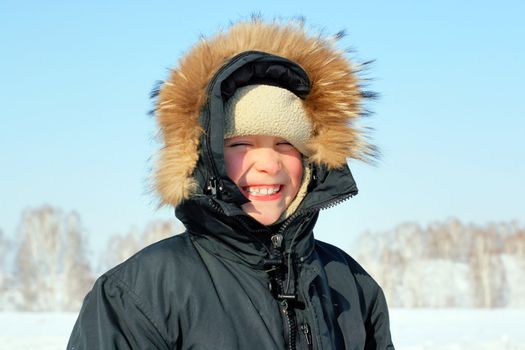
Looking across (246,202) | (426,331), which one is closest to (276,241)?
(246,202)

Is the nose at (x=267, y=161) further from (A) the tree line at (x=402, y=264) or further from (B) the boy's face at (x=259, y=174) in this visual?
(A) the tree line at (x=402, y=264)

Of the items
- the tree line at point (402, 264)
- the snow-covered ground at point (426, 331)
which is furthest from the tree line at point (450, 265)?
the snow-covered ground at point (426, 331)

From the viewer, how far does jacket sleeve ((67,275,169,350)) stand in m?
2.06

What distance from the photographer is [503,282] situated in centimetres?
4588

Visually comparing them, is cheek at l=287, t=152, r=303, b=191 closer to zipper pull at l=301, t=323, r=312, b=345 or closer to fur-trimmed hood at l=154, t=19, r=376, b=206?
fur-trimmed hood at l=154, t=19, r=376, b=206

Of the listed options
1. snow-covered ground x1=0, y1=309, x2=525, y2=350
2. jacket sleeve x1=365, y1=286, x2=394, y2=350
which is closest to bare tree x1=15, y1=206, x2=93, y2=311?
snow-covered ground x1=0, y1=309, x2=525, y2=350

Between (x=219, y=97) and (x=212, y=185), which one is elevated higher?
(x=219, y=97)

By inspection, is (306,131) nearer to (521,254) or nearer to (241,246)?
(241,246)

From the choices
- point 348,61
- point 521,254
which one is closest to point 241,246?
point 348,61

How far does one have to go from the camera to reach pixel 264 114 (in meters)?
2.37

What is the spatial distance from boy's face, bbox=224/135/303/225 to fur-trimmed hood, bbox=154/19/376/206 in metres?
0.12

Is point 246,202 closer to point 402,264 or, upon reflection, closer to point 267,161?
point 267,161

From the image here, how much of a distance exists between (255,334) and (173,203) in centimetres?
45

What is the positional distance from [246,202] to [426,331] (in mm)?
13199
